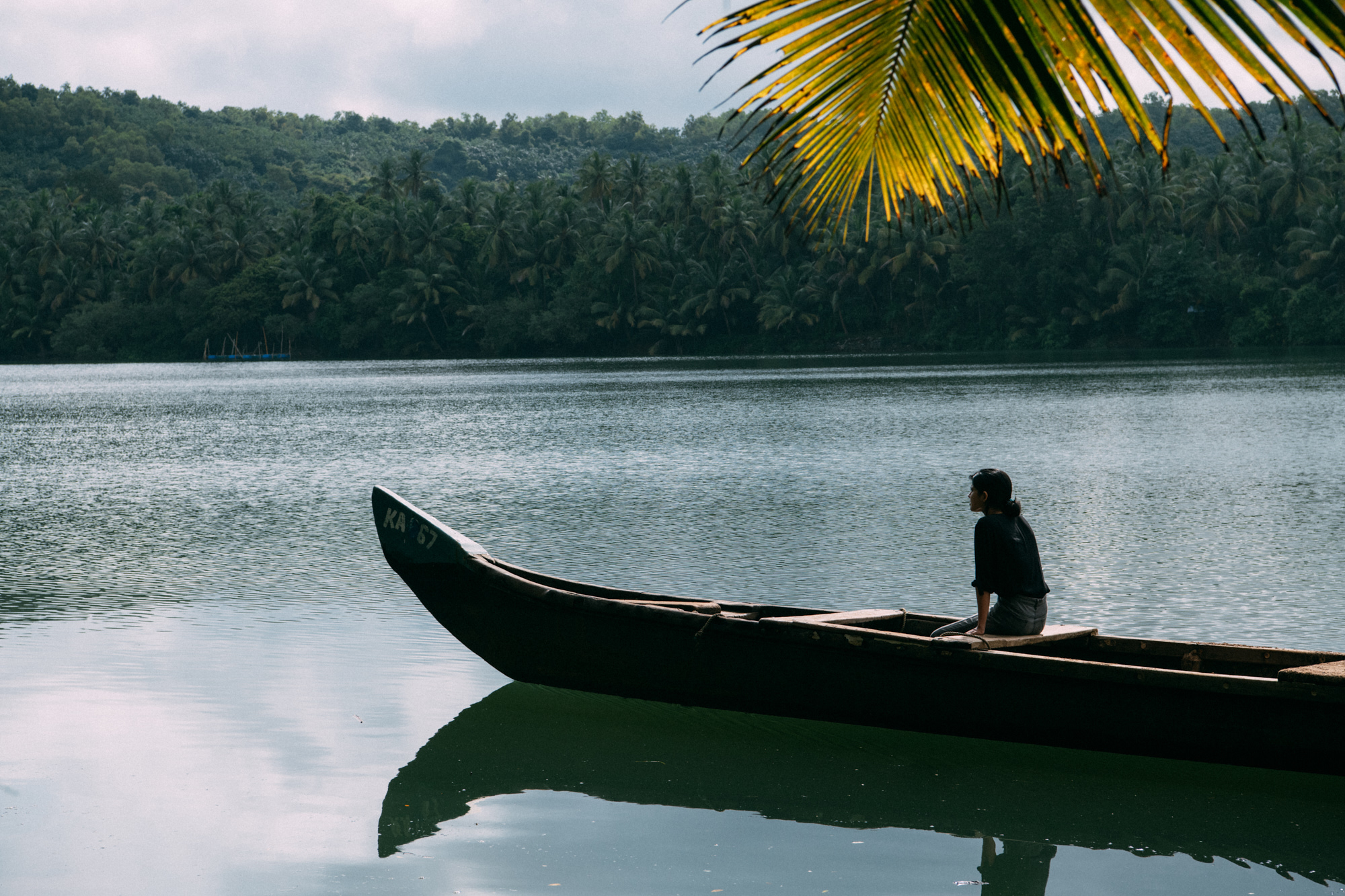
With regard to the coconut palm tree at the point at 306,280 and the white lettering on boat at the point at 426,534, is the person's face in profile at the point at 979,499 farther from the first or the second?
the coconut palm tree at the point at 306,280

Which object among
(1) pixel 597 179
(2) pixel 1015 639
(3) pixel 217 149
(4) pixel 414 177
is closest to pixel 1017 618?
(2) pixel 1015 639

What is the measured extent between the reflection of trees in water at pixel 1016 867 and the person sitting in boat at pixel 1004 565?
4.25 feet

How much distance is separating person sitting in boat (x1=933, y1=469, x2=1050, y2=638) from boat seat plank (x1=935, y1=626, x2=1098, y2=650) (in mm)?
61

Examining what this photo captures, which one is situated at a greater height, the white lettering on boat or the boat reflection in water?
the white lettering on boat

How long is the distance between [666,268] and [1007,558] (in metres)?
86.4

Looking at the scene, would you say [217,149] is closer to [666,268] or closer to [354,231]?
[354,231]

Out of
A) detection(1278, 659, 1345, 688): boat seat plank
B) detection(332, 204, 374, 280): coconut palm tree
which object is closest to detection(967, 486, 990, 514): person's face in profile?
detection(1278, 659, 1345, 688): boat seat plank

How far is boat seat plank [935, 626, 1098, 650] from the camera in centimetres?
672

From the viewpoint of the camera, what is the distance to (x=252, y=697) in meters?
8.61

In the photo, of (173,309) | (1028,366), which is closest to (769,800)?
(1028,366)

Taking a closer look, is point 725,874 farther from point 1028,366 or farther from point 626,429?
point 1028,366

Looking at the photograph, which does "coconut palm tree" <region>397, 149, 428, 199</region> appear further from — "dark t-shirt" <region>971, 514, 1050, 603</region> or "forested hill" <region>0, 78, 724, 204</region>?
"dark t-shirt" <region>971, 514, 1050, 603</region>

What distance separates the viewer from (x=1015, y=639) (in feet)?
23.0

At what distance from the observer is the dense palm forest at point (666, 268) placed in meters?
78.5
